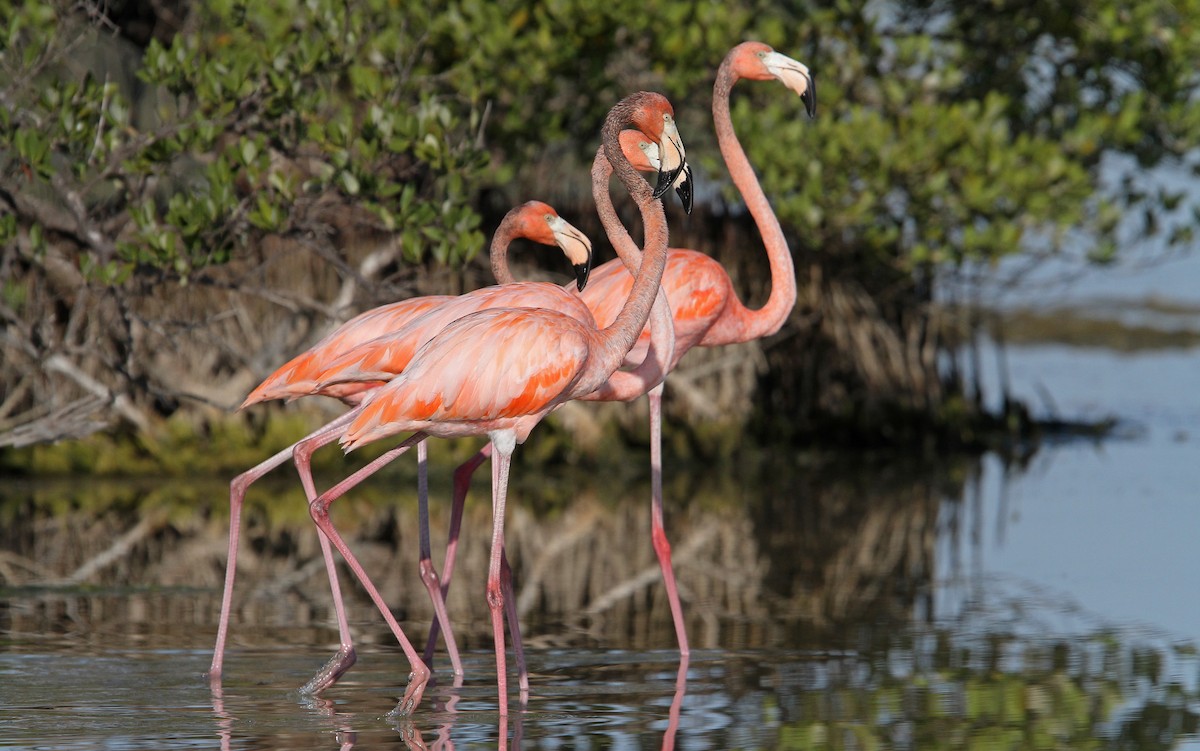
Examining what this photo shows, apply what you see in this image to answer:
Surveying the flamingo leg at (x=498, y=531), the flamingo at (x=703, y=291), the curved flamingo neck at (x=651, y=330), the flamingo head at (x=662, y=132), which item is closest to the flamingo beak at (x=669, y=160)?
the flamingo head at (x=662, y=132)

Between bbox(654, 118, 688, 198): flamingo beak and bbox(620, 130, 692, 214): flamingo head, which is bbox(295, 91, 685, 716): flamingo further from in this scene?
bbox(620, 130, 692, 214): flamingo head

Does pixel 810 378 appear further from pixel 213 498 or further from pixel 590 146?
pixel 213 498

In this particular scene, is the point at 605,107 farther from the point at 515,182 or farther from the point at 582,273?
the point at 582,273

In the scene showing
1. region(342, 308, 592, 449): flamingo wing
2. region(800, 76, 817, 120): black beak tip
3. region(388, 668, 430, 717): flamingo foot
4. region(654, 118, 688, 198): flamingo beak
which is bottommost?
region(388, 668, 430, 717): flamingo foot

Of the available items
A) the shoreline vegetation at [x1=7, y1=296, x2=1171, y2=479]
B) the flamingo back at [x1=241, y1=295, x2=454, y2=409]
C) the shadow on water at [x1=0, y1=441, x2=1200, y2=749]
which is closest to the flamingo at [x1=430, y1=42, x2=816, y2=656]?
the flamingo back at [x1=241, y1=295, x2=454, y2=409]

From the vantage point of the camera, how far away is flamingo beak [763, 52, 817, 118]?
7.03 metres

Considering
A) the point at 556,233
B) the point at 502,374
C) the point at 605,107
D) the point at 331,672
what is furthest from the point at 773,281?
the point at 605,107

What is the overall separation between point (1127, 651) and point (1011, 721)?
4.28 ft

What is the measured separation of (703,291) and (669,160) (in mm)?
1713

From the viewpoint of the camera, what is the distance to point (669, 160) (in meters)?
5.67

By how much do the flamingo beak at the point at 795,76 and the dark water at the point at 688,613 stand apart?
7.19 ft

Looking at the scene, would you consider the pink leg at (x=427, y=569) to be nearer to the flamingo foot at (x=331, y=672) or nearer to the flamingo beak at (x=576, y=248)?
the flamingo foot at (x=331, y=672)

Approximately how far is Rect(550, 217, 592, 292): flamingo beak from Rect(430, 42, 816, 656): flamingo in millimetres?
516

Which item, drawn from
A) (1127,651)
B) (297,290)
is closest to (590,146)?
(297,290)
